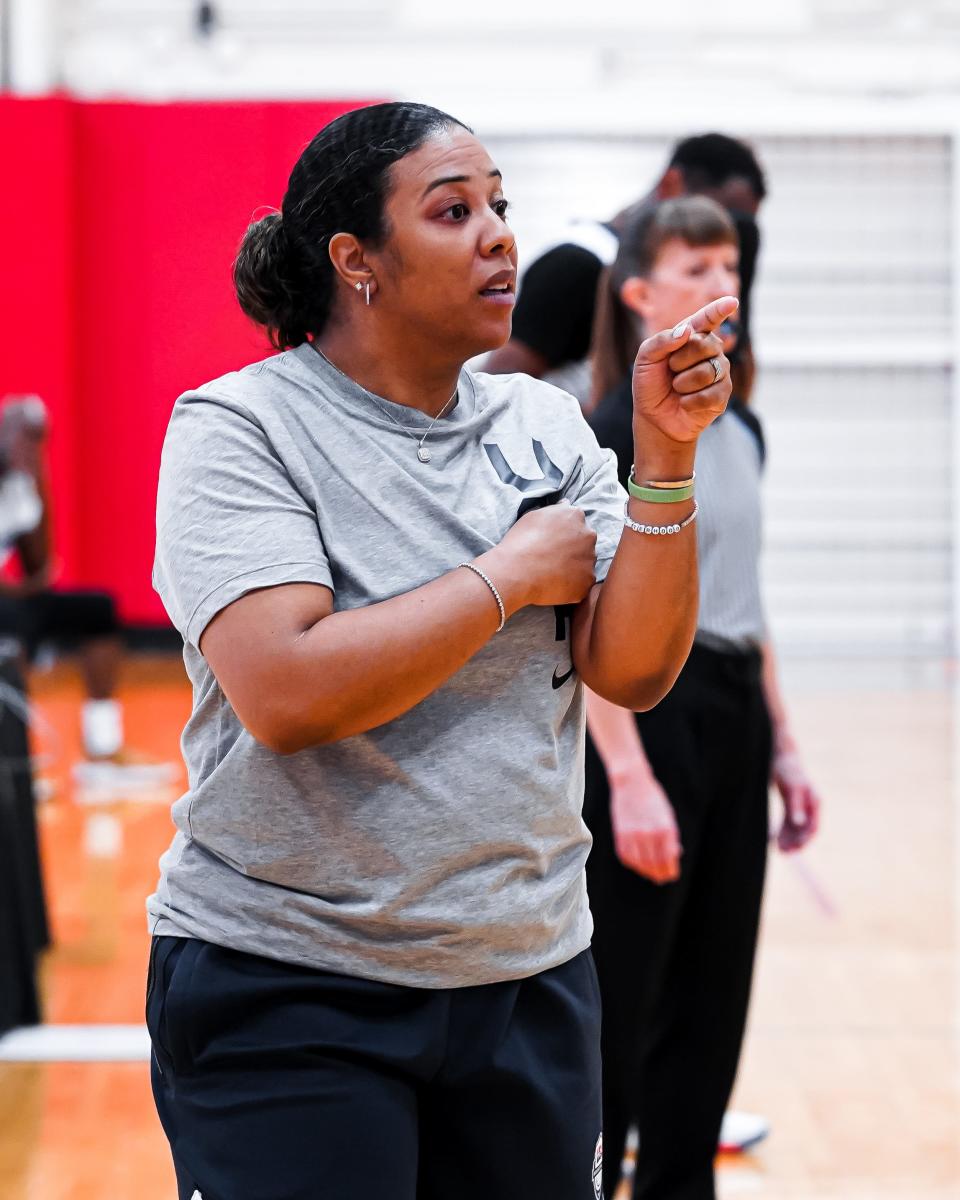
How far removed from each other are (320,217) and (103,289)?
9.13m

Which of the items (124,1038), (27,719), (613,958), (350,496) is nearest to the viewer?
(350,496)

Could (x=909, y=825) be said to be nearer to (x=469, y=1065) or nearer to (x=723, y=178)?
(x=723, y=178)

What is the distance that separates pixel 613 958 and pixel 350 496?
1143 mm

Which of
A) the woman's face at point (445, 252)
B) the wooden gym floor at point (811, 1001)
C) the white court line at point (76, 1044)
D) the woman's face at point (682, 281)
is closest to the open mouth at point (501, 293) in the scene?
the woman's face at point (445, 252)

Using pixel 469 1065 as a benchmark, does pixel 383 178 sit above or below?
above

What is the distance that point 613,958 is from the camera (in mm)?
2258

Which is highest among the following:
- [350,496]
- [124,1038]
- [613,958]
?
[350,496]

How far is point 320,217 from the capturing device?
1382 millimetres

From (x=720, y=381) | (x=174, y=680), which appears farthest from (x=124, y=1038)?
(x=174, y=680)

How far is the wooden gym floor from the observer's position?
2994 mm

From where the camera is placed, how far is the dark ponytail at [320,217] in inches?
53.4

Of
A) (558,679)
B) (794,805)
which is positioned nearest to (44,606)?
(794,805)

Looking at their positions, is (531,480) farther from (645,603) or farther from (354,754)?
(354,754)

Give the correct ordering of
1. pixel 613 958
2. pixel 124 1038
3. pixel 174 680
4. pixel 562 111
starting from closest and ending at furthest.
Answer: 1. pixel 613 958
2. pixel 124 1038
3. pixel 174 680
4. pixel 562 111
